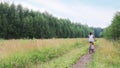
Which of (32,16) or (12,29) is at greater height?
(32,16)

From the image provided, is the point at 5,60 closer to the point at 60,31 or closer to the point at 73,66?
the point at 73,66

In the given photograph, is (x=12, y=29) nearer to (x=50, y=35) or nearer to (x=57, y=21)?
(x=50, y=35)

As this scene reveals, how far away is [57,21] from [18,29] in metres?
25.3

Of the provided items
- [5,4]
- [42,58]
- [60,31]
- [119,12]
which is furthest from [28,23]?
[42,58]

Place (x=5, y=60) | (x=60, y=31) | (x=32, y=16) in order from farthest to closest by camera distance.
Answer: (x=60, y=31) < (x=32, y=16) < (x=5, y=60)

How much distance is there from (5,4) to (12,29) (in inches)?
280

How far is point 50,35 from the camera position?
236 feet

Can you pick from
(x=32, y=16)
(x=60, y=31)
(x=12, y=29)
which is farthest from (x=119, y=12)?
(x=60, y=31)

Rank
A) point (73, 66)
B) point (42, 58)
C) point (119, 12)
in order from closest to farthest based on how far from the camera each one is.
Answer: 1. point (73, 66)
2. point (42, 58)
3. point (119, 12)

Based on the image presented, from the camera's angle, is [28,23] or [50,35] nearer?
[28,23]

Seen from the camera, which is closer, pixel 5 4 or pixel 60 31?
pixel 5 4

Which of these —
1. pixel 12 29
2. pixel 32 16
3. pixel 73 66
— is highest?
pixel 32 16

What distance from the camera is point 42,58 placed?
1323 centimetres

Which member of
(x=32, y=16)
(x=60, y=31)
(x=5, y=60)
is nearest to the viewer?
(x=5, y=60)
